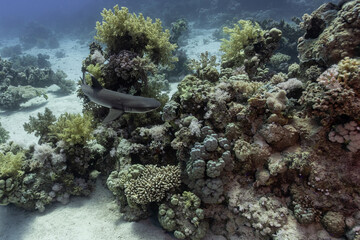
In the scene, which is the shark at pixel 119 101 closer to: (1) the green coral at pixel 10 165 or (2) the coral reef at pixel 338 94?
(1) the green coral at pixel 10 165

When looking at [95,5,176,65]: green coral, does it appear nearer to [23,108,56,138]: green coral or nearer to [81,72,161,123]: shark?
[81,72,161,123]: shark

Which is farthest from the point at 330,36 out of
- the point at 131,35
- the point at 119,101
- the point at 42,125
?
the point at 42,125

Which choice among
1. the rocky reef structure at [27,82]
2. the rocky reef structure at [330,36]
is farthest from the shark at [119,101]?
the rocky reef structure at [27,82]

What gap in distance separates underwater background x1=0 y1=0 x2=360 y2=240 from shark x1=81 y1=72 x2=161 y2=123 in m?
0.02

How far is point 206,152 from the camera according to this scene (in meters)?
3.58

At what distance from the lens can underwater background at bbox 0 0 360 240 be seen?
10.4 feet

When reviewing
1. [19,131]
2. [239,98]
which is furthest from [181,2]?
[239,98]

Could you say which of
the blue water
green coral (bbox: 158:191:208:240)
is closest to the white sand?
green coral (bbox: 158:191:208:240)

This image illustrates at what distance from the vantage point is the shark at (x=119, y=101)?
3.96 m

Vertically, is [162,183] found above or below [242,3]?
below

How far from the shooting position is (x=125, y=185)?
4.09 m

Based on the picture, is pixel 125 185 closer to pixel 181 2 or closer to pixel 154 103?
pixel 154 103

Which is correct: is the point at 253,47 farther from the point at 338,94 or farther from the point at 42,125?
the point at 42,125

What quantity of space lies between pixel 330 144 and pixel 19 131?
1088cm
